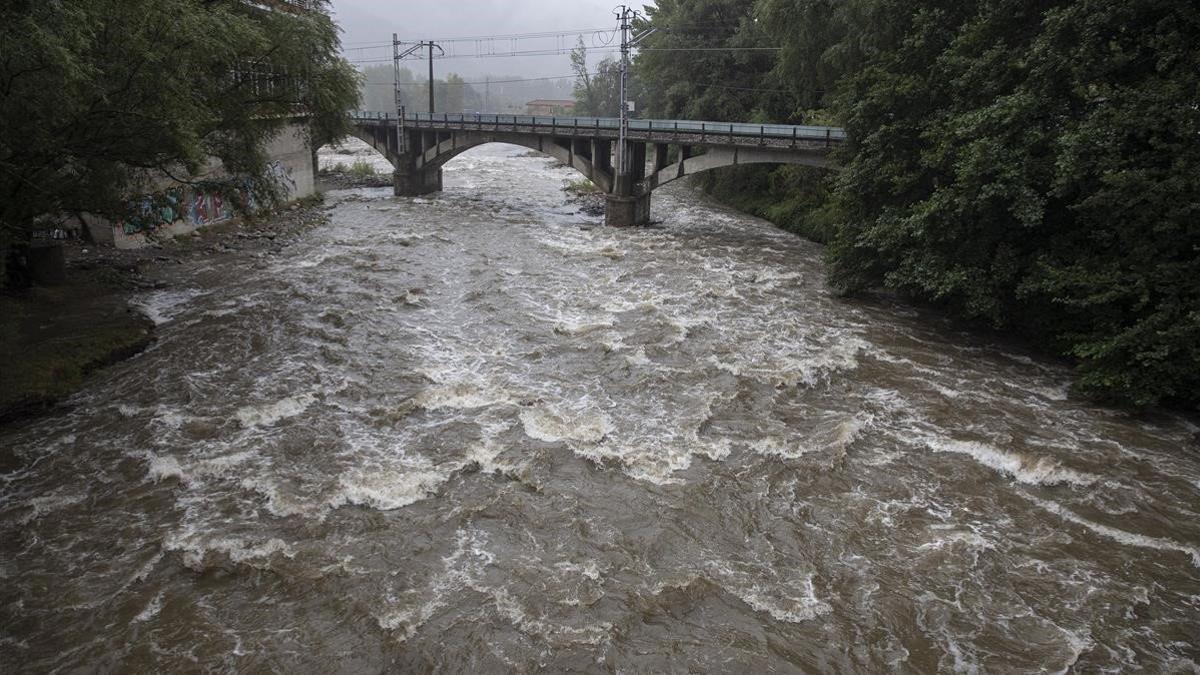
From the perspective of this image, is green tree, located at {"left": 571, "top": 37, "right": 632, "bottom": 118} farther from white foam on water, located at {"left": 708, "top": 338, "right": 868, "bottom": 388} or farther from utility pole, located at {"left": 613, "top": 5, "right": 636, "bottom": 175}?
white foam on water, located at {"left": 708, "top": 338, "right": 868, "bottom": 388}

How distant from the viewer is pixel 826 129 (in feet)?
113

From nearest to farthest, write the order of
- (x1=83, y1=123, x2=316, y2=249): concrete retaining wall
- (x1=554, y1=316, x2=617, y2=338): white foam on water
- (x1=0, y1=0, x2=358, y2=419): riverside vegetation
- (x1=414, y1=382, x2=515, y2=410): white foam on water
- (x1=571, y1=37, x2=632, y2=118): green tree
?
(x1=0, y1=0, x2=358, y2=419): riverside vegetation < (x1=414, y1=382, x2=515, y2=410): white foam on water < (x1=83, y1=123, x2=316, y2=249): concrete retaining wall < (x1=554, y1=316, x2=617, y2=338): white foam on water < (x1=571, y1=37, x2=632, y2=118): green tree

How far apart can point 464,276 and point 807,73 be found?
24036 mm

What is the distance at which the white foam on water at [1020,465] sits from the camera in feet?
47.7

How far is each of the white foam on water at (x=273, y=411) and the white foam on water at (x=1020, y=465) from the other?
1463 centimetres

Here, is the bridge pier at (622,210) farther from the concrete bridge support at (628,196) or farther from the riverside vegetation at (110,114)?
the riverside vegetation at (110,114)

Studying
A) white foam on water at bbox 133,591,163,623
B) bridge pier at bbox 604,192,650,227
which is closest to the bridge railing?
bridge pier at bbox 604,192,650,227

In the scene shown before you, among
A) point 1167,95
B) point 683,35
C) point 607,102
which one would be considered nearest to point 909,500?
point 1167,95

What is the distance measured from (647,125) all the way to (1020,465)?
32580 mm

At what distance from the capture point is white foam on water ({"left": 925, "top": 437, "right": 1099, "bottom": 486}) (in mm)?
14531

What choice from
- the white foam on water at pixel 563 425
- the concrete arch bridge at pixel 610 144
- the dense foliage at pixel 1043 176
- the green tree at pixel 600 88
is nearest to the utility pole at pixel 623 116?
the concrete arch bridge at pixel 610 144

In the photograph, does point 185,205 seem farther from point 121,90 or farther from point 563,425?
point 563,425

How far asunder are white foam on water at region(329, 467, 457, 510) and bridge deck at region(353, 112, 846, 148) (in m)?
22.0

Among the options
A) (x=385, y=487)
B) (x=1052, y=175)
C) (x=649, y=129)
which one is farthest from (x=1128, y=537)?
(x=649, y=129)
